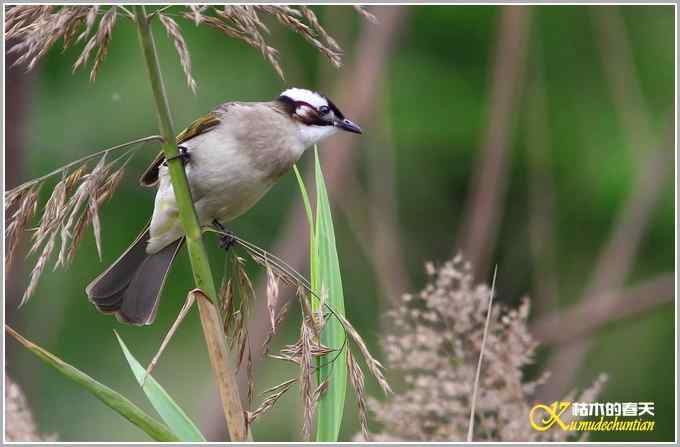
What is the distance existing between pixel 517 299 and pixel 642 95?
3.15 ft

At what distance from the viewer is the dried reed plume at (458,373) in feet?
5.24

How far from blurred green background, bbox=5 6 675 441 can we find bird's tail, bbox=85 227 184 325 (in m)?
1.41

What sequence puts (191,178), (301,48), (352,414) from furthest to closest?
1. (301,48)
2. (352,414)
3. (191,178)

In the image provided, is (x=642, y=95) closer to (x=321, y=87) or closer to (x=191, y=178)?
(x=321, y=87)

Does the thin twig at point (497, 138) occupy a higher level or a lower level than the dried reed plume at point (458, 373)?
higher

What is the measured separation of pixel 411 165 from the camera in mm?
4090

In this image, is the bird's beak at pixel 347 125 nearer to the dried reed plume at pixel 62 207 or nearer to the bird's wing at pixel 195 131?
the bird's wing at pixel 195 131

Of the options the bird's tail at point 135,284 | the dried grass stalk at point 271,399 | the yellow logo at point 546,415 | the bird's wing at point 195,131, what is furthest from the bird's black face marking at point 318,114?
the dried grass stalk at point 271,399

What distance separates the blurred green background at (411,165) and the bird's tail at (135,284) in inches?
55.7

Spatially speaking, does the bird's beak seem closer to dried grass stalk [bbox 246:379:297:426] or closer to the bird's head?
the bird's head

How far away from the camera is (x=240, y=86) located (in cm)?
387

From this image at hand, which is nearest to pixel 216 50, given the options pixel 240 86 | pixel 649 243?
pixel 240 86

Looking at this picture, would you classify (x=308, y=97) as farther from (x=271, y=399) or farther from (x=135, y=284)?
(x=271, y=399)

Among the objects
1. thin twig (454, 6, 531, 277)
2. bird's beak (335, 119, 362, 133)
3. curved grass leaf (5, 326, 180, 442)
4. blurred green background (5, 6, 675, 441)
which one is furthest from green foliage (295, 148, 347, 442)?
blurred green background (5, 6, 675, 441)
